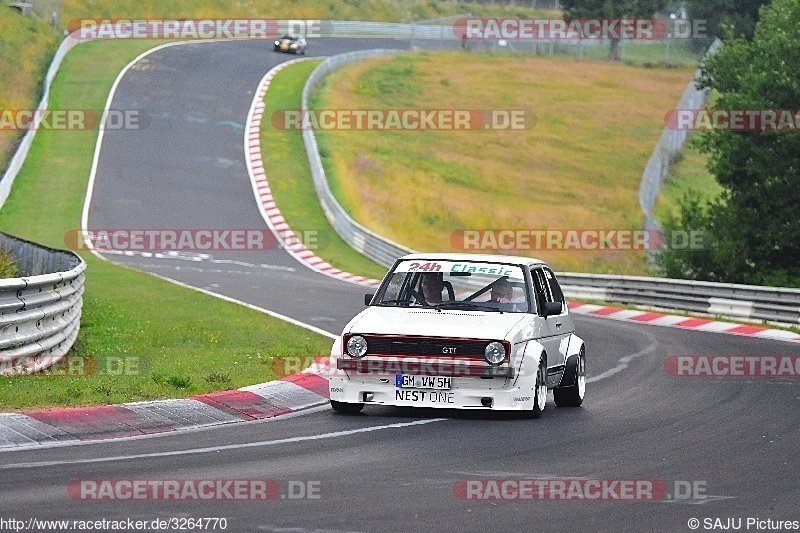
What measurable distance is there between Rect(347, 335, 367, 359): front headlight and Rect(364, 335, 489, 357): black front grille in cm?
12

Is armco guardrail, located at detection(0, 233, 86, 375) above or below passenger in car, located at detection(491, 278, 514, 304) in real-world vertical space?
below

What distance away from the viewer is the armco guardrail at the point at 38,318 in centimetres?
1348

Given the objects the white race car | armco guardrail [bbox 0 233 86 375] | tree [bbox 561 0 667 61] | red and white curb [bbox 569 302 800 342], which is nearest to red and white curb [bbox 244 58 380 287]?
red and white curb [bbox 569 302 800 342]

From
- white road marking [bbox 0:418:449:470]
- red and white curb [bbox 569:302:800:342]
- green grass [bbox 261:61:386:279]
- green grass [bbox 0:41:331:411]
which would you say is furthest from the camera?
green grass [bbox 261:61:386:279]

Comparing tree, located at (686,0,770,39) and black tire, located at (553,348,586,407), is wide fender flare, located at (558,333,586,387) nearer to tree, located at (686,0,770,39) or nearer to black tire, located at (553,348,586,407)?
black tire, located at (553,348,586,407)

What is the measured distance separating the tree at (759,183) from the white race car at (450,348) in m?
18.9

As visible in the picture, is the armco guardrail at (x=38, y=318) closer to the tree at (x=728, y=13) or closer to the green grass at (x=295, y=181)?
the green grass at (x=295, y=181)

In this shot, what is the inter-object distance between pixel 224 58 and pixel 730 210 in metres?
38.5

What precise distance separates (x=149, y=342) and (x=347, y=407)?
5.74 metres

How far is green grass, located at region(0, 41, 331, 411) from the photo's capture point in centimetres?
1294

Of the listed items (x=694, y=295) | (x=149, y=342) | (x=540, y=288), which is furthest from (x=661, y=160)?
(x=540, y=288)

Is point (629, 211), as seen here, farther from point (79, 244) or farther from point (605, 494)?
point (605, 494)

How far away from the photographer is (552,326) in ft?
44.2

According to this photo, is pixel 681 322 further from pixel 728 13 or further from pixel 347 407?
pixel 728 13
